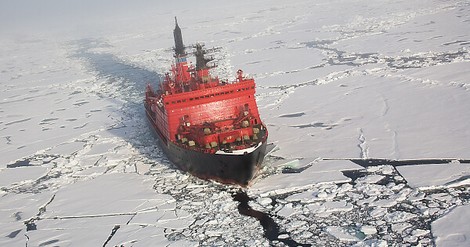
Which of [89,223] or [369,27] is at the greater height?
[369,27]

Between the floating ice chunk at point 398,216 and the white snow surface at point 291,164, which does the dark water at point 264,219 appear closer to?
the white snow surface at point 291,164

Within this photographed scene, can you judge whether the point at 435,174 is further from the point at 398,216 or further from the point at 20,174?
the point at 20,174

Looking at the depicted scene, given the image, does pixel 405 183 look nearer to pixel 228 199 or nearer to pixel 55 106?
pixel 228 199

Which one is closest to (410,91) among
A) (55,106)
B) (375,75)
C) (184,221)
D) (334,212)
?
(375,75)

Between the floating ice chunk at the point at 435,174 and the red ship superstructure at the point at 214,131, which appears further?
the red ship superstructure at the point at 214,131

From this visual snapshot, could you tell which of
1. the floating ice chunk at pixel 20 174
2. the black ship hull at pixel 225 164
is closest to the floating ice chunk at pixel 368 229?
the black ship hull at pixel 225 164

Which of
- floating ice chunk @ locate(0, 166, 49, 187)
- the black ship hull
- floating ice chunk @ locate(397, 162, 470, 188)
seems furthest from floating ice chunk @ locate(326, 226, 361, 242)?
floating ice chunk @ locate(0, 166, 49, 187)
